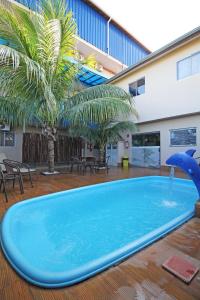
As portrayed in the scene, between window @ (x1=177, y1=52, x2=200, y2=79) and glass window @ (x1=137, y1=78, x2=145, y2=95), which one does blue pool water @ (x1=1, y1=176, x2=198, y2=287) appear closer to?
window @ (x1=177, y1=52, x2=200, y2=79)

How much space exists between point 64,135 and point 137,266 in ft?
35.3

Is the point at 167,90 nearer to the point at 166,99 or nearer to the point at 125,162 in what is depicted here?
the point at 166,99

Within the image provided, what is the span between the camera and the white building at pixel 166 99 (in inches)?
326

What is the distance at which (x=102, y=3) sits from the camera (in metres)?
13.6

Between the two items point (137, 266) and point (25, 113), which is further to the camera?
point (25, 113)

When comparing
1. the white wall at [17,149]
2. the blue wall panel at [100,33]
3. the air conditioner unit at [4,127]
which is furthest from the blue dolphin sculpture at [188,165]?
the blue wall panel at [100,33]

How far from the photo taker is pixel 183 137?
9.17m

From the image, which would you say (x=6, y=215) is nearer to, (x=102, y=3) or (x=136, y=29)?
(x=102, y=3)

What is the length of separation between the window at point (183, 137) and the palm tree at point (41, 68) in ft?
11.3

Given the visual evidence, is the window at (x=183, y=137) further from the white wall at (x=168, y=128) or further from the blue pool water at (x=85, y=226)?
the blue pool water at (x=85, y=226)

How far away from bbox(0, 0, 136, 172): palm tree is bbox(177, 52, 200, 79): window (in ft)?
11.6

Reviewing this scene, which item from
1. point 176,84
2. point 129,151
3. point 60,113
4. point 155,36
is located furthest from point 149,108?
point 155,36

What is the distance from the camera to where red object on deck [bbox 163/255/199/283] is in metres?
1.79

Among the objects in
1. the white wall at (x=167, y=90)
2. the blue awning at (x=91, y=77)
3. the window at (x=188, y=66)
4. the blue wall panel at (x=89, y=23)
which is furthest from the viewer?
the blue wall panel at (x=89, y=23)
